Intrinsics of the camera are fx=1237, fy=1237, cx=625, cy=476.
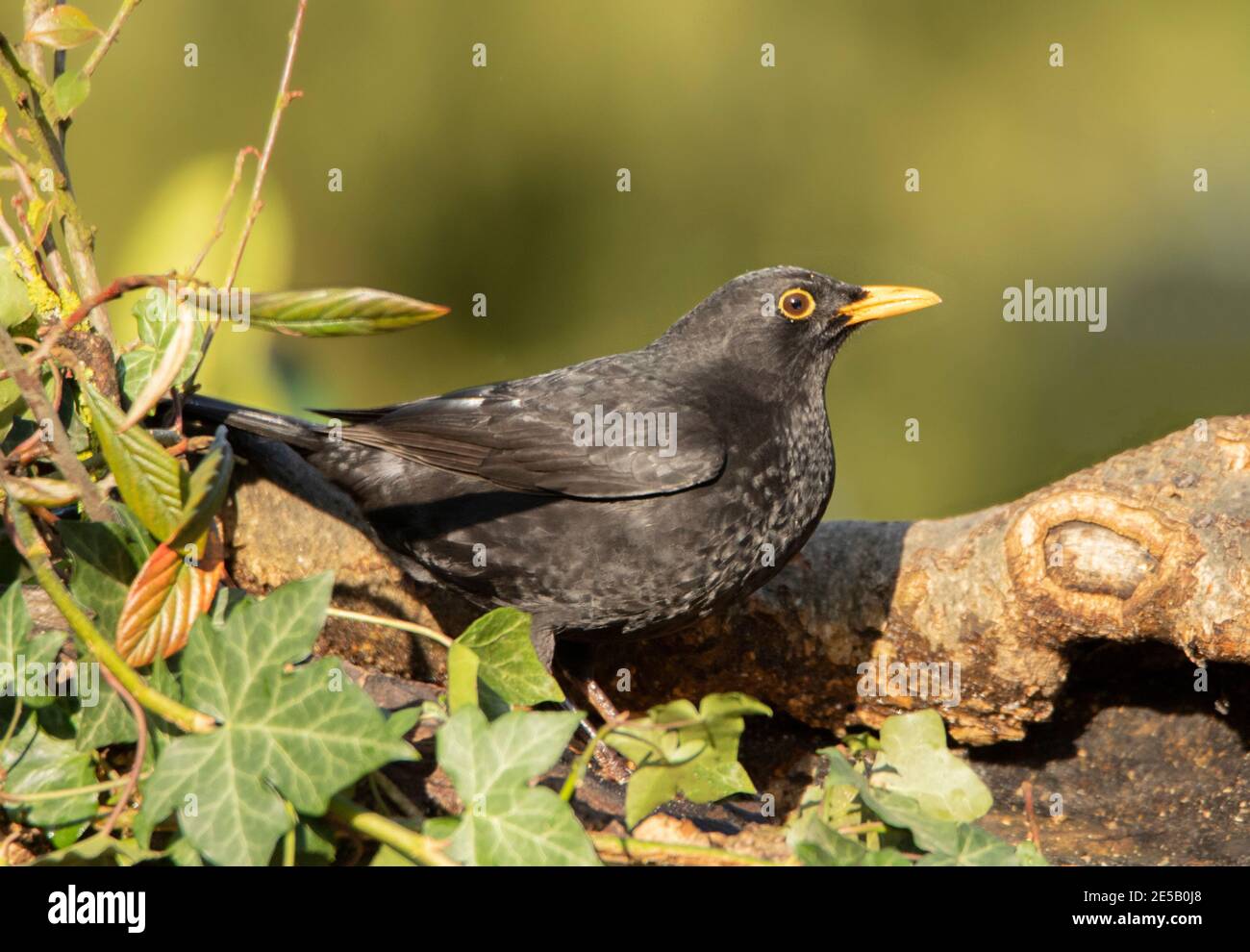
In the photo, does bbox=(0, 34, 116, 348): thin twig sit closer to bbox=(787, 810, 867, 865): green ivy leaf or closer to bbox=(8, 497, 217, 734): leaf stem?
bbox=(8, 497, 217, 734): leaf stem

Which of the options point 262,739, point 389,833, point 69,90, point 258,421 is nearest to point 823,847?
point 389,833

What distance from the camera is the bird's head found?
414 centimetres

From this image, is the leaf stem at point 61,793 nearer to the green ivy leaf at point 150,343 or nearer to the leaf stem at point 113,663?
the leaf stem at point 113,663

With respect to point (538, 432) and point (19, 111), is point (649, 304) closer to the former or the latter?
point (538, 432)

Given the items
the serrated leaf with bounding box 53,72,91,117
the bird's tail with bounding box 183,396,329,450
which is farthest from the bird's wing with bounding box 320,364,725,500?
the serrated leaf with bounding box 53,72,91,117

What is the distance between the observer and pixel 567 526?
363cm

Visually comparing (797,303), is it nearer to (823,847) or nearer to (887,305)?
(887,305)

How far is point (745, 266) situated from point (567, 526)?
76.6 inches

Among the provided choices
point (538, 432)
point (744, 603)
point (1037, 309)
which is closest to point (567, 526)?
point (538, 432)

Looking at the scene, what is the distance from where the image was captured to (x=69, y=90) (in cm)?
259

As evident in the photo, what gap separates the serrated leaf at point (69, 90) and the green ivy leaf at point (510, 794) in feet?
5.31

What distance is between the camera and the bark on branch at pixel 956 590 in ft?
10.8

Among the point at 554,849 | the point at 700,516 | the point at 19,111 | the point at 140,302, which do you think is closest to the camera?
the point at 554,849

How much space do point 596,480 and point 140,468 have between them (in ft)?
6.11
